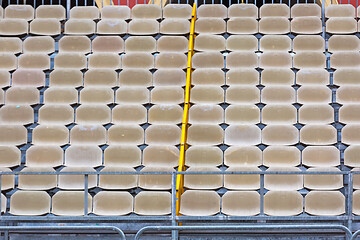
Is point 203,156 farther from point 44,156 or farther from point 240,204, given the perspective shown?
point 44,156

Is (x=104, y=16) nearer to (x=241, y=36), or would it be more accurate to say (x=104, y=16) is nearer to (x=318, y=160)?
(x=241, y=36)

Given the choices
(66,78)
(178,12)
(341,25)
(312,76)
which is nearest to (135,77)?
(66,78)

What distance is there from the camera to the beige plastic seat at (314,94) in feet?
13.0

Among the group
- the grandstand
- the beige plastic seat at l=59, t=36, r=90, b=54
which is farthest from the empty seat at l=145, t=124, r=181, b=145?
the beige plastic seat at l=59, t=36, r=90, b=54

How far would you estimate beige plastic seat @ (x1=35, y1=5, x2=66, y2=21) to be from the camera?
185 inches

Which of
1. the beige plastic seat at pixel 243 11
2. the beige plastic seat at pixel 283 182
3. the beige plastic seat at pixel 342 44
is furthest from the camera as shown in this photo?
the beige plastic seat at pixel 243 11

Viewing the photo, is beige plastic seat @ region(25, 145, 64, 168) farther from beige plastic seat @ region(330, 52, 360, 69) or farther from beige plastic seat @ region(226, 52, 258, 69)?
beige plastic seat @ region(330, 52, 360, 69)

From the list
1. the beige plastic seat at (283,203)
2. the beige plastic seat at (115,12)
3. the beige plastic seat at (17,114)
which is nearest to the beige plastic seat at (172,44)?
the beige plastic seat at (115,12)

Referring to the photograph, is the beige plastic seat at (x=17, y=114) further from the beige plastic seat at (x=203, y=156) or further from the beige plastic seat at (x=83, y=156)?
the beige plastic seat at (x=203, y=156)

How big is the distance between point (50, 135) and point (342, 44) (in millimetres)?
2472

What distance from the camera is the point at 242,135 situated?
375cm

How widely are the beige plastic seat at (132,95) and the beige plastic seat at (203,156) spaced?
24.6 inches

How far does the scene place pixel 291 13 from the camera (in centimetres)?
465

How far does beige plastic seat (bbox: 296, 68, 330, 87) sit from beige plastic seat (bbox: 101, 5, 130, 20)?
1.63 metres
